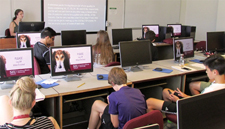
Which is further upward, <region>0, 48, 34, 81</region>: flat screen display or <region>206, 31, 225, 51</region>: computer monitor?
<region>206, 31, 225, 51</region>: computer monitor

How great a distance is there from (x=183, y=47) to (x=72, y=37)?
2144 mm

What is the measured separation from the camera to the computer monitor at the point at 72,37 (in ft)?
15.1

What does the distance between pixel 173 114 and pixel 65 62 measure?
4.58ft

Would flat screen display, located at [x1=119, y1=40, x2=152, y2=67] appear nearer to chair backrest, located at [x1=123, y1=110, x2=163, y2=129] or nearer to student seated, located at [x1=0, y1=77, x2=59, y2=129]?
chair backrest, located at [x1=123, y1=110, x2=163, y2=129]

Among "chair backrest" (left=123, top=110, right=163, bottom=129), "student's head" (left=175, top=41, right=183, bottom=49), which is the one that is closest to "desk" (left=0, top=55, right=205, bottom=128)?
"student's head" (left=175, top=41, right=183, bottom=49)

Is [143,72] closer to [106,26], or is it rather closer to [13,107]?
[13,107]

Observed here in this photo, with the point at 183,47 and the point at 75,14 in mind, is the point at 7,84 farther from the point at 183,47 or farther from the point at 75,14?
the point at 75,14

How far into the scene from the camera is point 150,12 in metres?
7.98

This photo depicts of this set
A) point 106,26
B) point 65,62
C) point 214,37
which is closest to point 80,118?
point 65,62

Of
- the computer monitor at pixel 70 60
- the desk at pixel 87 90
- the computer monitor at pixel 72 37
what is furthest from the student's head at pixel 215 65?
the computer monitor at pixel 72 37

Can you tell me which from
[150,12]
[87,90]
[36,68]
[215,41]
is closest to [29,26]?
[36,68]

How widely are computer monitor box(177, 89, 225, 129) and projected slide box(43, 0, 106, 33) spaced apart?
222 inches

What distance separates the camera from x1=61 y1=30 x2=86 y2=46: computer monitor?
4.60 metres

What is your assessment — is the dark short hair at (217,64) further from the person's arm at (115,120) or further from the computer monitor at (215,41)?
the computer monitor at (215,41)
